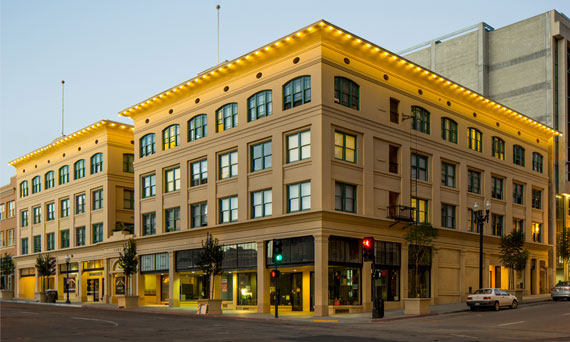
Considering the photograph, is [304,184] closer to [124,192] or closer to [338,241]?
[338,241]

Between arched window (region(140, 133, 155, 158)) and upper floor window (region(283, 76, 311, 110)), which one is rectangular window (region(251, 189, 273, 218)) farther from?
arched window (region(140, 133, 155, 158))

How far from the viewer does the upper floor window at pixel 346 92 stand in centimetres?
3844

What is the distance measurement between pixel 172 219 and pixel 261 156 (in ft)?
39.1

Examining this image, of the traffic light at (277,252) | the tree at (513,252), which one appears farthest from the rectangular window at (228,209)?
the tree at (513,252)

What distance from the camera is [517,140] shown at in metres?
56.2

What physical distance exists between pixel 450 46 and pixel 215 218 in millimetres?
42827

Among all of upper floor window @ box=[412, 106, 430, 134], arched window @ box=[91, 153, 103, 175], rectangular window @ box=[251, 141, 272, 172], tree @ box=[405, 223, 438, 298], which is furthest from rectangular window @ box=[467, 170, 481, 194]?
arched window @ box=[91, 153, 103, 175]

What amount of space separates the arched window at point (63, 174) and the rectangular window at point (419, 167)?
124 feet

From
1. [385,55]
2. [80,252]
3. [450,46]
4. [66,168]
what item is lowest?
[80,252]

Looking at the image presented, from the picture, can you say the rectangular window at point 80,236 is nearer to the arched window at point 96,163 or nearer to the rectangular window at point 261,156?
the arched window at point 96,163

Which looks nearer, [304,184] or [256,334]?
[256,334]

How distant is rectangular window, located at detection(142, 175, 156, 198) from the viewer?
51562 millimetres

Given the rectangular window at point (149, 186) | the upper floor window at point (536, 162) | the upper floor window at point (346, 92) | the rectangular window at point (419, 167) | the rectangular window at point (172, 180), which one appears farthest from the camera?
the upper floor window at point (536, 162)

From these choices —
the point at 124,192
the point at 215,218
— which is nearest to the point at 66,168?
the point at 124,192
